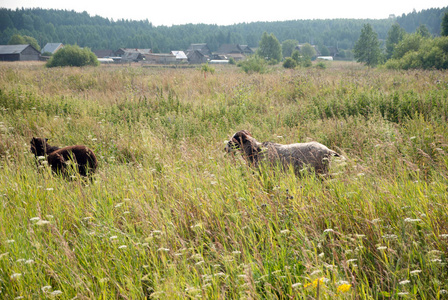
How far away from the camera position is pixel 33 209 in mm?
3580

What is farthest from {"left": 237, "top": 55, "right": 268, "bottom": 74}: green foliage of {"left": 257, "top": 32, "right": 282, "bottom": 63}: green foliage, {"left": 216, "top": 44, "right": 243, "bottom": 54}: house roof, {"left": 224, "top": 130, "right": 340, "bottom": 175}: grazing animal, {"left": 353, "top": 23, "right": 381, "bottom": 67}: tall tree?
{"left": 216, "top": 44, "right": 243, "bottom": 54}: house roof

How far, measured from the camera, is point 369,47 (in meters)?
52.5

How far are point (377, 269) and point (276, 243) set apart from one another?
2.54 ft

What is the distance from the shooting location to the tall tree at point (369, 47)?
51.7 metres

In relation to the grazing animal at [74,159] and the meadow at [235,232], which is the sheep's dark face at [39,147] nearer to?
the grazing animal at [74,159]

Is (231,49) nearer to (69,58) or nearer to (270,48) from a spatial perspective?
(270,48)

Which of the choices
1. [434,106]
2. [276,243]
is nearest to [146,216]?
[276,243]

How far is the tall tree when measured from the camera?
2034 inches

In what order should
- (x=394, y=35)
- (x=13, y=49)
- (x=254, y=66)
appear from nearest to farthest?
(x=254, y=66) < (x=394, y=35) < (x=13, y=49)

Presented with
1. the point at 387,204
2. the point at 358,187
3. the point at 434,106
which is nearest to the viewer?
the point at 387,204

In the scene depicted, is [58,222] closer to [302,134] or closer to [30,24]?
[302,134]

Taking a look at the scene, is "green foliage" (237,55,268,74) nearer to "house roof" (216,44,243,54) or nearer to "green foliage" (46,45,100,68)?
"green foliage" (46,45,100,68)

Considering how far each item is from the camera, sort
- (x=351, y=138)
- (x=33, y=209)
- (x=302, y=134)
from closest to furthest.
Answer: (x=33, y=209)
(x=351, y=138)
(x=302, y=134)

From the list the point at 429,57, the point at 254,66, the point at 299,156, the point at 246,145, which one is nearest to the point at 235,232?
the point at 299,156
